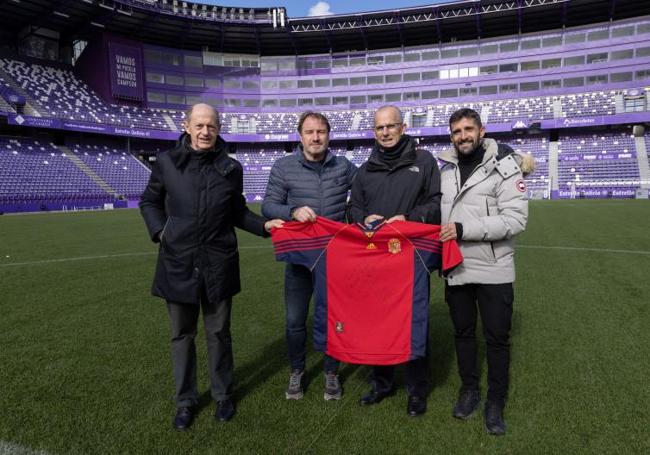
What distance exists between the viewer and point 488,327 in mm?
2838

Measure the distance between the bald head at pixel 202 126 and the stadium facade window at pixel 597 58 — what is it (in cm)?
4910

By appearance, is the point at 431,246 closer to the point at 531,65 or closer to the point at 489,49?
the point at 531,65

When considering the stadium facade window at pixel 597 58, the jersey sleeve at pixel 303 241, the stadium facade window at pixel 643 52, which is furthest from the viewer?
the stadium facade window at pixel 597 58

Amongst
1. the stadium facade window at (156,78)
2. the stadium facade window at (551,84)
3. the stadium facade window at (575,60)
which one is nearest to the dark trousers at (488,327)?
the stadium facade window at (551,84)

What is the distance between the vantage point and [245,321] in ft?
16.6

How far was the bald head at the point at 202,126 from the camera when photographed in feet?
9.15

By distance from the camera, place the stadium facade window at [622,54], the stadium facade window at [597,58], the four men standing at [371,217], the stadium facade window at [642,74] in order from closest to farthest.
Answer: the four men standing at [371,217] < the stadium facade window at [642,74] < the stadium facade window at [622,54] < the stadium facade window at [597,58]

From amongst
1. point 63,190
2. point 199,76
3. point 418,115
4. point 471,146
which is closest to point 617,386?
point 471,146

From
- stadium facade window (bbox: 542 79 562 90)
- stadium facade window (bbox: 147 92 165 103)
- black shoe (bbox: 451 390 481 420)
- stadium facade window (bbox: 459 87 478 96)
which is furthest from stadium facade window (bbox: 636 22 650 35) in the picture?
black shoe (bbox: 451 390 481 420)

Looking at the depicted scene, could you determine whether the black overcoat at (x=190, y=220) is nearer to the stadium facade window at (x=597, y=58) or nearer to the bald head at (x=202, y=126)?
the bald head at (x=202, y=126)

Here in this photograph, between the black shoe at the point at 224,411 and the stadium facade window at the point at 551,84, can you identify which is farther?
the stadium facade window at the point at 551,84

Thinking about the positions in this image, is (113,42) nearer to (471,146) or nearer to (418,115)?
(418,115)

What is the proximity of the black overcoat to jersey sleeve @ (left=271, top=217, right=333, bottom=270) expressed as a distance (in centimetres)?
41

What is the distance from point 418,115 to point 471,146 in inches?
1783
